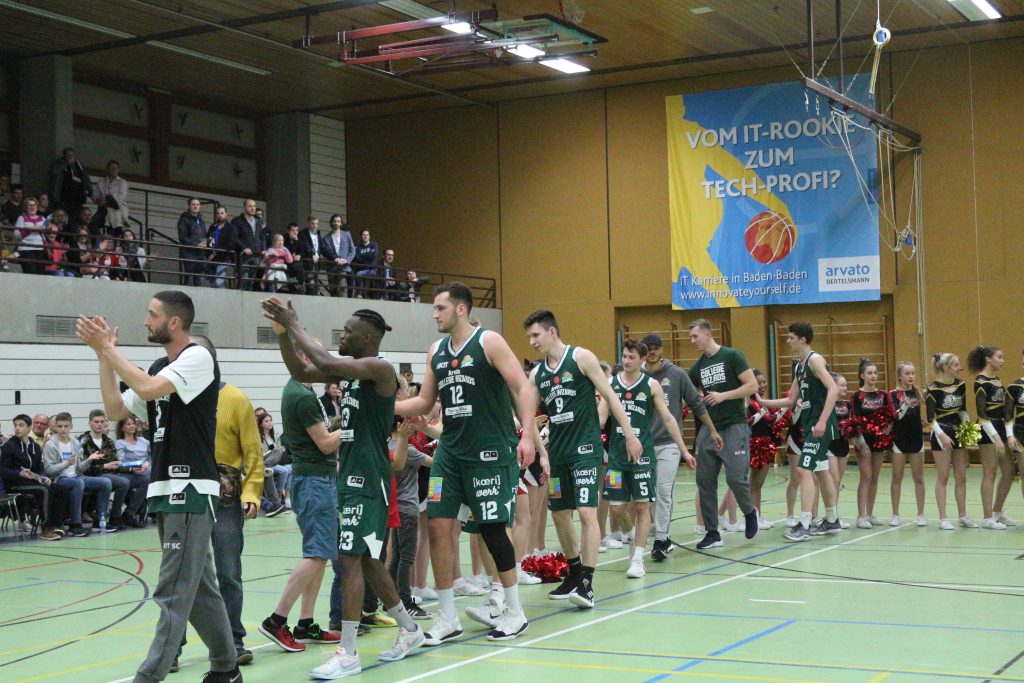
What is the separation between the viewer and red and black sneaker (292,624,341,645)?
7199 millimetres

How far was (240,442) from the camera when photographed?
6590 mm

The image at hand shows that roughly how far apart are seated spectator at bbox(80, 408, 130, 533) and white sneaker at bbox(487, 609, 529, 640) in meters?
9.20

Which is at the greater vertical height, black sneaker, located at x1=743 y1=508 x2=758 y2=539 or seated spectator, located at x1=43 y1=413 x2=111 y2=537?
seated spectator, located at x1=43 y1=413 x2=111 y2=537

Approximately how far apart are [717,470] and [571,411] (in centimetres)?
317

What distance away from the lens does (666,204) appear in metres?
24.5

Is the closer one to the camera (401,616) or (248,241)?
(401,616)

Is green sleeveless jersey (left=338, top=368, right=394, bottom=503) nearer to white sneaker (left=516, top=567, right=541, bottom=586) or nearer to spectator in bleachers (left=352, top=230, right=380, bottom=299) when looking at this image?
white sneaker (left=516, top=567, right=541, bottom=586)

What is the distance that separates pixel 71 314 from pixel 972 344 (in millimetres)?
15850

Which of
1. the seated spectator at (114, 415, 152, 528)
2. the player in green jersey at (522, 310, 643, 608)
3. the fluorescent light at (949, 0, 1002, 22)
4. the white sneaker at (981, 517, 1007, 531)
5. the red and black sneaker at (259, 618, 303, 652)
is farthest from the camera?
the fluorescent light at (949, 0, 1002, 22)

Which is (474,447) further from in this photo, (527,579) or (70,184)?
(70,184)

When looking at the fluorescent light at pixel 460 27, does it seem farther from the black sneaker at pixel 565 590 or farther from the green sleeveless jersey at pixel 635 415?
the black sneaker at pixel 565 590

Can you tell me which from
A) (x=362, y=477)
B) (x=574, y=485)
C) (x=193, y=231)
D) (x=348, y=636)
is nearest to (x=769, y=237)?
(x=193, y=231)

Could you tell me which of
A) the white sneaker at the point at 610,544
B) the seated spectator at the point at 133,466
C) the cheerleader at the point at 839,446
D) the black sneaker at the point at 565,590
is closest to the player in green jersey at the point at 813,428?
the cheerleader at the point at 839,446

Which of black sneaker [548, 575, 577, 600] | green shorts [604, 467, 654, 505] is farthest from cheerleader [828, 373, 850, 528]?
black sneaker [548, 575, 577, 600]
